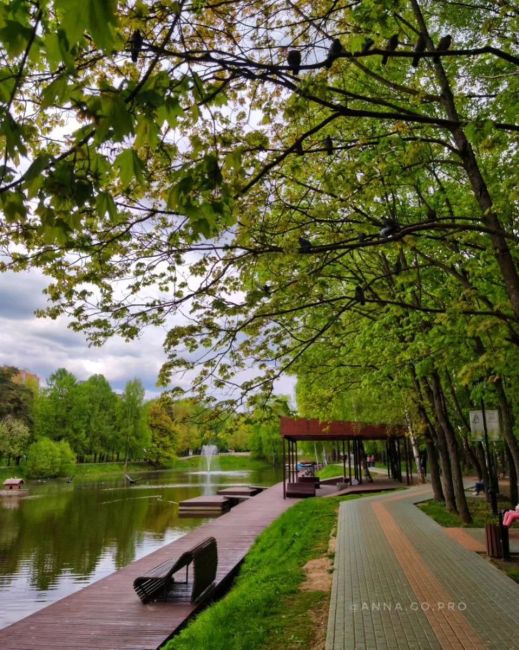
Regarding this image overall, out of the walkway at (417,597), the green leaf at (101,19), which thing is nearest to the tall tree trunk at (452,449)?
the walkway at (417,597)

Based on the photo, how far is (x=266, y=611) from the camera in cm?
763

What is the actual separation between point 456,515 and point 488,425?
18.5ft

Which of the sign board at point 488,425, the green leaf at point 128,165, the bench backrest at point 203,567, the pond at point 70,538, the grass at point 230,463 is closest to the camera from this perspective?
the green leaf at point 128,165

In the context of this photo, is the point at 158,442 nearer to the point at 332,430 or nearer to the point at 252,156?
the point at 332,430

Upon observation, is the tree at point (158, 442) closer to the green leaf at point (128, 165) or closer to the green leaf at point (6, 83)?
the green leaf at point (6, 83)

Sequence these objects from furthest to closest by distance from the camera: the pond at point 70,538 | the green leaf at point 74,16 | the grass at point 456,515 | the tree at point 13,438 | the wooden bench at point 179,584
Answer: the tree at point 13,438
the grass at point 456,515
the pond at point 70,538
the wooden bench at point 179,584
the green leaf at point 74,16

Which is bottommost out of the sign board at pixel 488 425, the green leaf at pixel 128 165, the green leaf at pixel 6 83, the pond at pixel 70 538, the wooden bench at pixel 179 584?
the pond at pixel 70 538

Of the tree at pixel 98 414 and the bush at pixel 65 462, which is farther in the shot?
the tree at pixel 98 414

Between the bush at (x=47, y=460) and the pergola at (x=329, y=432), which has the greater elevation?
the pergola at (x=329, y=432)

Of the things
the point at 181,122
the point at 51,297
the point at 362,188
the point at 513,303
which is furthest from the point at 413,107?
the point at 51,297

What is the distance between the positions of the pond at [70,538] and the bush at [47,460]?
17881 millimetres

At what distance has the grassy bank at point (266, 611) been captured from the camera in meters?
6.53

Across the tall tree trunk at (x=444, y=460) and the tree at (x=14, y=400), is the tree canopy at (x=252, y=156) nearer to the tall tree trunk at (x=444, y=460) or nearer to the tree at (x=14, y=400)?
the tall tree trunk at (x=444, y=460)

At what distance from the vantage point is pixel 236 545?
14383mm
